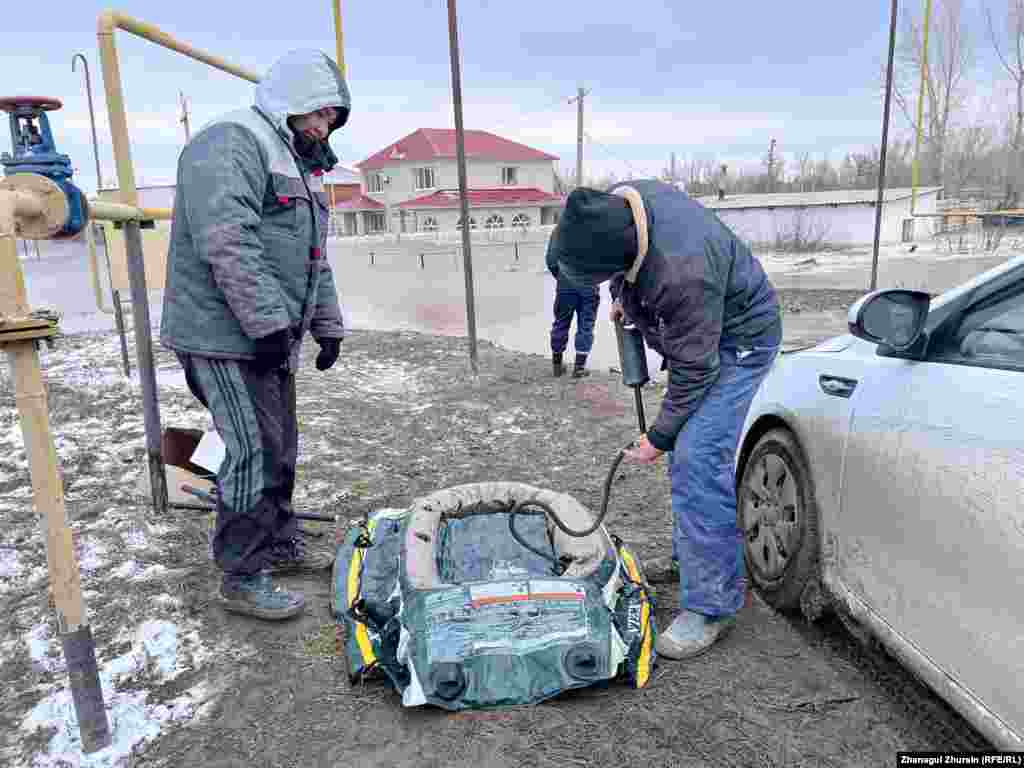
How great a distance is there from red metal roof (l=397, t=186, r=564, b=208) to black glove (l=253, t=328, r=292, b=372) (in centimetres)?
4893

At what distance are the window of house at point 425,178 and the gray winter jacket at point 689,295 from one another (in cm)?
5638

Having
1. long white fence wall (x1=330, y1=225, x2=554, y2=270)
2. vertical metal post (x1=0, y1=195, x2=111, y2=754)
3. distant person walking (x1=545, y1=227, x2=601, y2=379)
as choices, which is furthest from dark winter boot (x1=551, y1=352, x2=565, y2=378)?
long white fence wall (x1=330, y1=225, x2=554, y2=270)

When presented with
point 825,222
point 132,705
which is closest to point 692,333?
point 132,705

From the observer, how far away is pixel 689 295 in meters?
2.44

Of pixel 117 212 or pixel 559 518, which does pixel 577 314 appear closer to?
pixel 559 518

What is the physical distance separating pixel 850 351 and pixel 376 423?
13.3ft

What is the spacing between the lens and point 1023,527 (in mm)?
1716

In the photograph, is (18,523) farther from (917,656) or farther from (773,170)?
(773,170)

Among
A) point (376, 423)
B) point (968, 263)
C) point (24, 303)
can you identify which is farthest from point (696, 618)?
point (968, 263)

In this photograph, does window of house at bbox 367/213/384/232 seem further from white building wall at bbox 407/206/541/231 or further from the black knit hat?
the black knit hat

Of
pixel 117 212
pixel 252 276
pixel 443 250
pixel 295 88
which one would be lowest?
pixel 443 250

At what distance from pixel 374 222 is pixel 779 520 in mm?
60600

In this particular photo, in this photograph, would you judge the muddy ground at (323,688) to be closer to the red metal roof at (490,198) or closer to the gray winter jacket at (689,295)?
the gray winter jacket at (689,295)

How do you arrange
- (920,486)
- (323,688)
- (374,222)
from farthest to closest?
1. (374,222)
2. (323,688)
3. (920,486)
